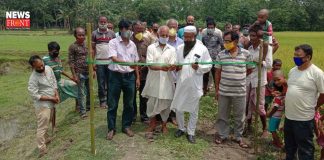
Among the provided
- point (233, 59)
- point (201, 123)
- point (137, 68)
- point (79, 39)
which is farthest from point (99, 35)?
point (233, 59)

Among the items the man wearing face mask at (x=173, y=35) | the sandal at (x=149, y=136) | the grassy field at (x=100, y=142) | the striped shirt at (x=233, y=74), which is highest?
the man wearing face mask at (x=173, y=35)

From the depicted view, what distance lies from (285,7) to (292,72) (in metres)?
64.2

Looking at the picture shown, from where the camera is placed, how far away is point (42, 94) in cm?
570

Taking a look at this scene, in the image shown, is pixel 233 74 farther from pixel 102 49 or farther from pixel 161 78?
pixel 102 49

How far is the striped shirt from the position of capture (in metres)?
5.29

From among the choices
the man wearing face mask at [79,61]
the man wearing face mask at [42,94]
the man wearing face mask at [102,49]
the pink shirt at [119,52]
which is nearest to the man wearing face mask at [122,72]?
the pink shirt at [119,52]

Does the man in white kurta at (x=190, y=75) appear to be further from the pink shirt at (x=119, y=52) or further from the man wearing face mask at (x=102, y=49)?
the man wearing face mask at (x=102, y=49)

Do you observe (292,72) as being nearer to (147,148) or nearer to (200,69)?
(200,69)

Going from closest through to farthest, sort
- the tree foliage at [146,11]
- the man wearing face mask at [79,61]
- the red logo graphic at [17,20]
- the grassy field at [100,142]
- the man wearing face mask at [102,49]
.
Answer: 1. the grassy field at [100,142]
2. the man wearing face mask at [79,61]
3. the man wearing face mask at [102,49]
4. the tree foliage at [146,11]
5. the red logo graphic at [17,20]

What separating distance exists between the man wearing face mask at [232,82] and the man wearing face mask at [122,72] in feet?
4.41

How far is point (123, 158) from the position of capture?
498 centimetres

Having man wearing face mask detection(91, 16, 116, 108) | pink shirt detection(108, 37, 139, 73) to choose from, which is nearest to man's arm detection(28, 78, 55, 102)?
pink shirt detection(108, 37, 139, 73)

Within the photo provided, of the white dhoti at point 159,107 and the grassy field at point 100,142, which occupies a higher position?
the white dhoti at point 159,107

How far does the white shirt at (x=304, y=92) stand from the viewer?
429cm
